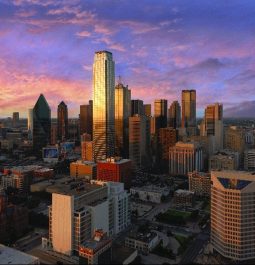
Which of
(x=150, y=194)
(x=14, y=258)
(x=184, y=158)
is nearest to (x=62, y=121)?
(x=184, y=158)

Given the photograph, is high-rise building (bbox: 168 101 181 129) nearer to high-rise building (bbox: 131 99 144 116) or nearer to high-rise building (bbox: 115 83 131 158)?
high-rise building (bbox: 131 99 144 116)

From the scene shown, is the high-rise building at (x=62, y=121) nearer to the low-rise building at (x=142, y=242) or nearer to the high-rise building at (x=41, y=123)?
the high-rise building at (x=41, y=123)

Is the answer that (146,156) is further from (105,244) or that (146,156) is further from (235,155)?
(105,244)

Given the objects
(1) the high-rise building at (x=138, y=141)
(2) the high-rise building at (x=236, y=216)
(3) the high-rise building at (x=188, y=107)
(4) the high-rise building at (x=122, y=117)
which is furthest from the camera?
(3) the high-rise building at (x=188, y=107)

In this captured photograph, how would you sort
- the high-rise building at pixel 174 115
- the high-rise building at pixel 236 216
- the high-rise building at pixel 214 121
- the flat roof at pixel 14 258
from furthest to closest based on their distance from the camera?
1. the high-rise building at pixel 174 115
2. the high-rise building at pixel 214 121
3. the high-rise building at pixel 236 216
4. the flat roof at pixel 14 258

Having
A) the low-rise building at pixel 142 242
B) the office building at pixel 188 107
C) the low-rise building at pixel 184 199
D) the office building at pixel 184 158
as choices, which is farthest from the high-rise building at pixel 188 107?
the low-rise building at pixel 142 242

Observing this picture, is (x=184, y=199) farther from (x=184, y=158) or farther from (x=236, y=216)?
(x=184, y=158)
